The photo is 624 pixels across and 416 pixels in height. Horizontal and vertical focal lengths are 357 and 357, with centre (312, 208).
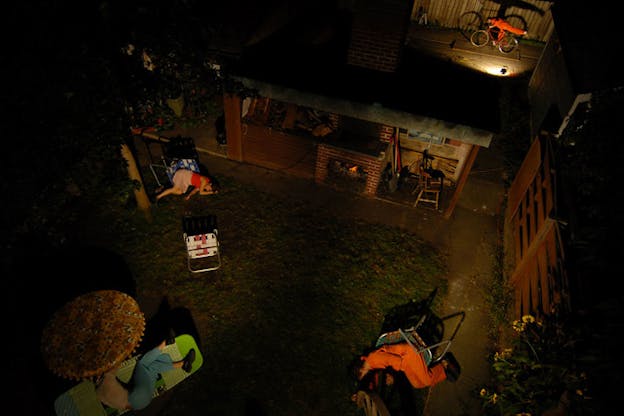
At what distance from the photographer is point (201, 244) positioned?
6855 millimetres

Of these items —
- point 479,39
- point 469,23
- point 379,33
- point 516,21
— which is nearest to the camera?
point 379,33

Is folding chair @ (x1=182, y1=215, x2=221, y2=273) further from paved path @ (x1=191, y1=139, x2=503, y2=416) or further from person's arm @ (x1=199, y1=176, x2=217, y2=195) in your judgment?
paved path @ (x1=191, y1=139, x2=503, y2=416)

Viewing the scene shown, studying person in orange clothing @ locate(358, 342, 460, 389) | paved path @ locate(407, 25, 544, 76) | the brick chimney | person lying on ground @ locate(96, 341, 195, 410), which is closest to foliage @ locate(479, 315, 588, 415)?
person in orange clothing @ locate(358, 342, 460, 389)

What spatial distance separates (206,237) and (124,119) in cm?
247

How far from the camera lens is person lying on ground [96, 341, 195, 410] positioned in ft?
16.2

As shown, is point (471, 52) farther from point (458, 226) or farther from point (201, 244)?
point (201, 244)

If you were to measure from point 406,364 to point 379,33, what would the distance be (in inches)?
258

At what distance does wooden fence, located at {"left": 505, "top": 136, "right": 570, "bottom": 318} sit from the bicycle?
946 cm

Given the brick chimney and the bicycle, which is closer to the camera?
the brick chimney

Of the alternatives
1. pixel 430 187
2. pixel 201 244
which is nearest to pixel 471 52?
pixel 430 187

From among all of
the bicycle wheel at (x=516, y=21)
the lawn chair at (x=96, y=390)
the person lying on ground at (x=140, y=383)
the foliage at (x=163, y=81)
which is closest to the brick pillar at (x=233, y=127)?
the foliage at (x=163, y=81)

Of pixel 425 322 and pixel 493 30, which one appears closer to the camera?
pixel 425 322

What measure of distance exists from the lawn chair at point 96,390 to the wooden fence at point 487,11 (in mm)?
17747

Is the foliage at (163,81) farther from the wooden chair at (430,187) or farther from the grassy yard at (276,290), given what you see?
the wooden chair at (430,187)
